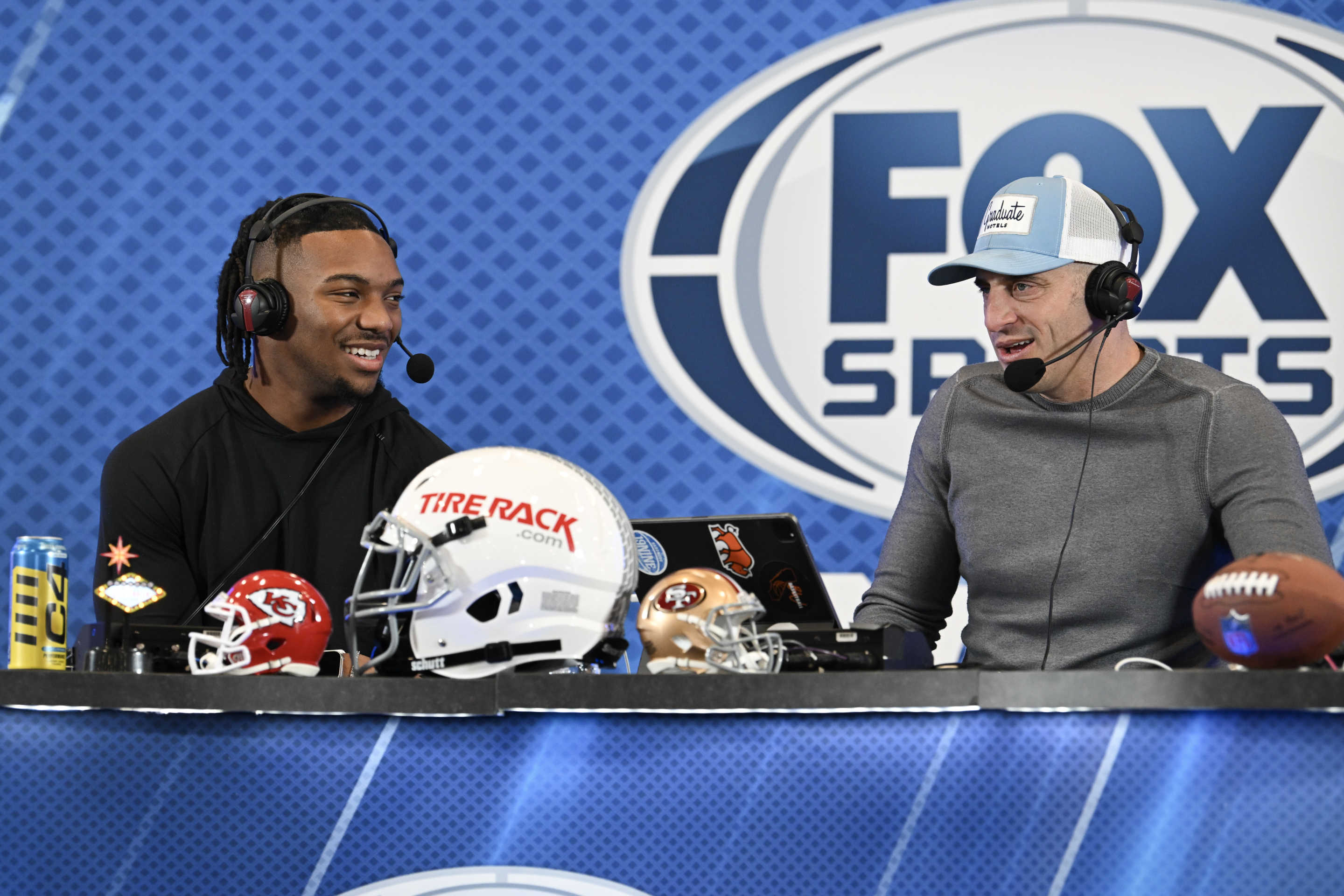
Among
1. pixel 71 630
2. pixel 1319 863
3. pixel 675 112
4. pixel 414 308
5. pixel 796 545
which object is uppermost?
pixel 675 112

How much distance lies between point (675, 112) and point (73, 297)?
138cm

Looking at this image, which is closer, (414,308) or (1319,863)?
(1319,863)

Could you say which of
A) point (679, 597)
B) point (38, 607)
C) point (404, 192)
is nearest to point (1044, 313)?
point (679, 597)

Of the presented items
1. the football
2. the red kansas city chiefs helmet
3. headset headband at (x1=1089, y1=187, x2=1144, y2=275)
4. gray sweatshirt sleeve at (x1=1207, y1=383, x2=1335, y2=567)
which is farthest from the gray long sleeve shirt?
the red kansas city chiefs helmet

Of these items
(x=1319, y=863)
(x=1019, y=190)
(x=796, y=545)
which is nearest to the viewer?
(x=1319, y=863)

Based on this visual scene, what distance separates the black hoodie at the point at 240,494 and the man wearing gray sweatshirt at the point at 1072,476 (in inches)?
29.1

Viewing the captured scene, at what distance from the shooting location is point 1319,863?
3.56 feet

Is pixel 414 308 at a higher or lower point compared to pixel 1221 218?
lower

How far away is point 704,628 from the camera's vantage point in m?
1.32

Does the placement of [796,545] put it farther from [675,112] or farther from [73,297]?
[73,297]

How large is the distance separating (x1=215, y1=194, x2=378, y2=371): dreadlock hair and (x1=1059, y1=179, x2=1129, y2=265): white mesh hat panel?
3.37 ft

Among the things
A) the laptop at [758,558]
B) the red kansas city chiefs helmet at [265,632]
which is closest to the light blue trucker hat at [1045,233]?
the laptop at [758,558]

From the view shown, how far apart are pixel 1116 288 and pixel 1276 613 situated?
83 cm

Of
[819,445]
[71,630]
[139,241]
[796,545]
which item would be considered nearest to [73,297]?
[139,241]
